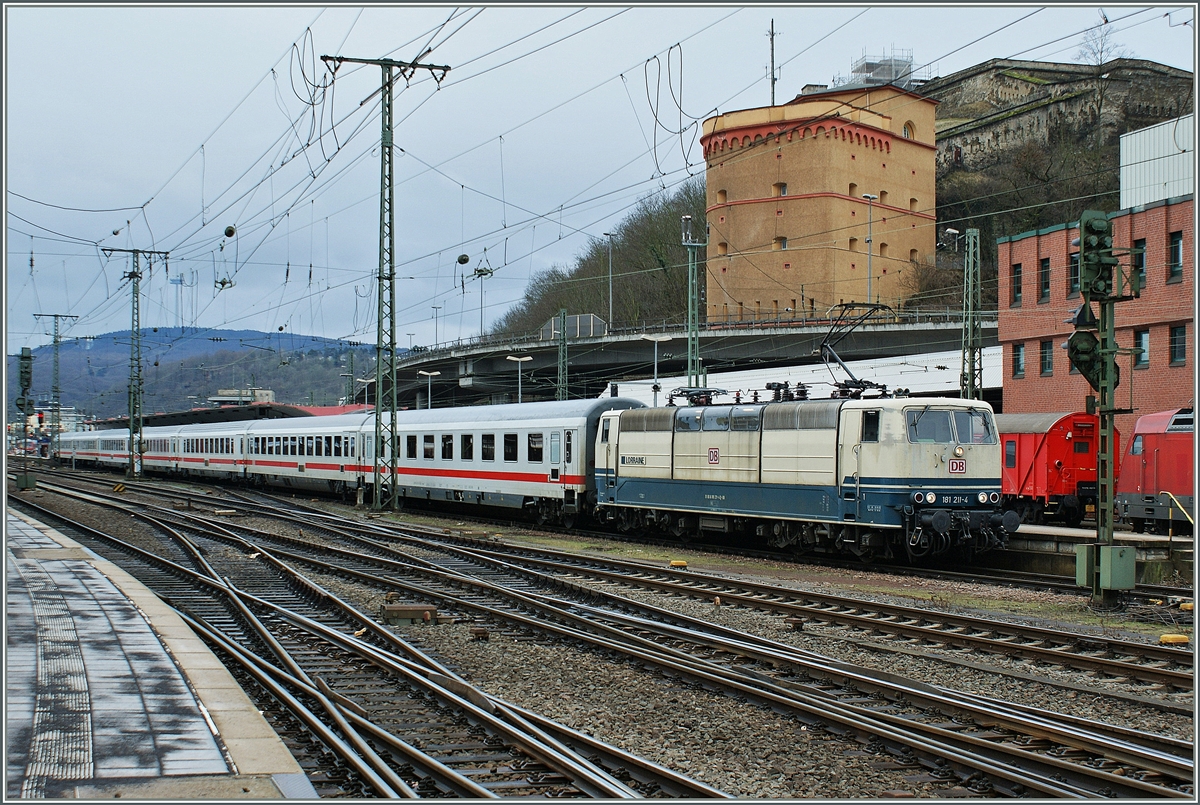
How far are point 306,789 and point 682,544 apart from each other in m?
18.8

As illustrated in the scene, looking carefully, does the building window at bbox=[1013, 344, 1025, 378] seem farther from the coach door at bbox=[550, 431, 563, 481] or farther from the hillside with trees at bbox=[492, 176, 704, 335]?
the hillside with trees at bbox=[492, 176, 704, 335]

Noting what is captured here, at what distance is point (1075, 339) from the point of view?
14883 mm

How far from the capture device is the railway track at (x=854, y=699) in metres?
7.61

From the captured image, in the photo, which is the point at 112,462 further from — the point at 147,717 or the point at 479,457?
the point at 147,717

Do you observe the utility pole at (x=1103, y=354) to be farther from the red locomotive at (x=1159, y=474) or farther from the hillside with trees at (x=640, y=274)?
the hillside with trees at (x=640, y=274)

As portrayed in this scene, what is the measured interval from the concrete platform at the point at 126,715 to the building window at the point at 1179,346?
3518 centimetres

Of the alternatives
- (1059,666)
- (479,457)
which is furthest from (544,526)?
(1059,666)

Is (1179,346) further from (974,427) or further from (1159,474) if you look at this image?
(974,427)

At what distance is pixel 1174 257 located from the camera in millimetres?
37906

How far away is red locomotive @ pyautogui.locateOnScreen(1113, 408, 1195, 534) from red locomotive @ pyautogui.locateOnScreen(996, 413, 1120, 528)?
1.93 meters

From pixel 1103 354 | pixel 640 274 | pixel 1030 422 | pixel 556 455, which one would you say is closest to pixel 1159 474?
pixel 1030 422

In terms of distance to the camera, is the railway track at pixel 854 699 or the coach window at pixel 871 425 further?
the coach window at pixel 871 425

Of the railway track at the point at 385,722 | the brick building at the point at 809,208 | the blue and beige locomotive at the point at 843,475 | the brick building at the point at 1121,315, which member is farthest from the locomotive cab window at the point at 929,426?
the brick building at the point at 809,208

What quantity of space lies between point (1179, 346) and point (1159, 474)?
12.0m
